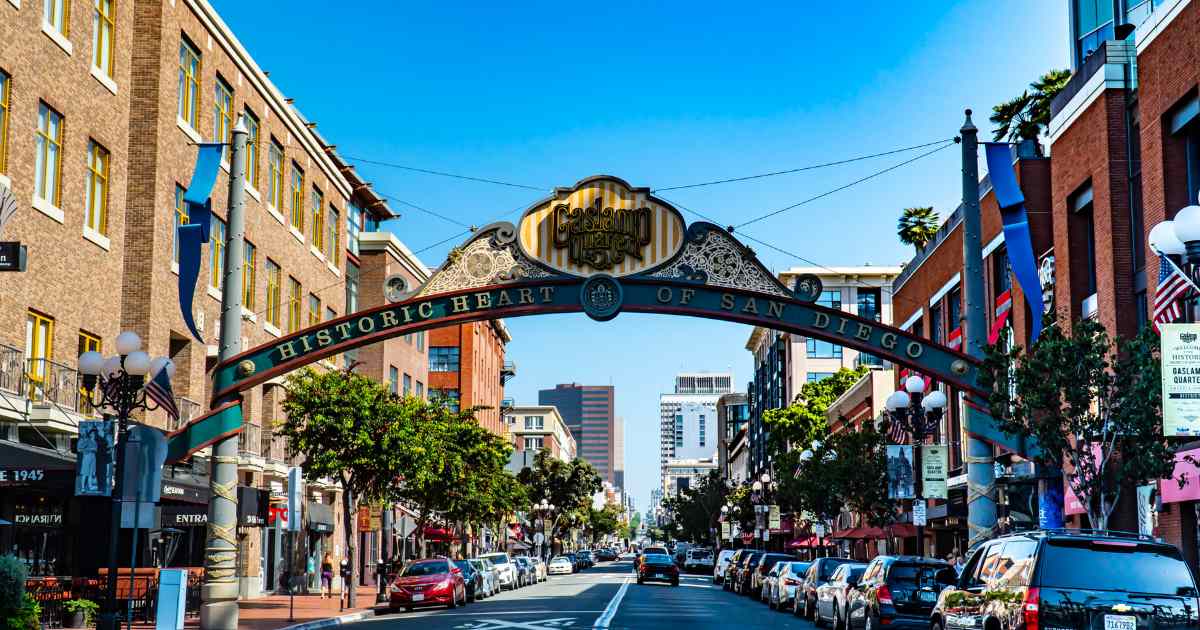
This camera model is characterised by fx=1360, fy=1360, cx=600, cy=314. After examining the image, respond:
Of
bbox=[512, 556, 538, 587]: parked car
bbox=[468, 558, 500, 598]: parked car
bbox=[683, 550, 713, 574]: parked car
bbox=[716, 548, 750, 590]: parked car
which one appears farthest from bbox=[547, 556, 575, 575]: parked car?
bbox=[468, 558, 500, 598]: parked car

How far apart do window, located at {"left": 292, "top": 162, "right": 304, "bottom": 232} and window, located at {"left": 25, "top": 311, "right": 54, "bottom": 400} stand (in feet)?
65.2

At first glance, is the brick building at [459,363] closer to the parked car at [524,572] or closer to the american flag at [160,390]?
the parked car at [524,572]

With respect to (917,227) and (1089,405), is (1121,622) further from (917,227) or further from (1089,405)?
(917,227)

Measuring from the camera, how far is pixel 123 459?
1934cm

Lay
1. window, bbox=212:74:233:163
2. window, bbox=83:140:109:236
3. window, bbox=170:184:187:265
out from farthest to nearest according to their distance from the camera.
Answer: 1. window, bbox=212:74:233:163
2. window, bbox=170:184:187:265
3. window, bbox=83:140:109:236

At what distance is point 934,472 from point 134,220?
72.2ft

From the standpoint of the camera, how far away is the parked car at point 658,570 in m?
58.2

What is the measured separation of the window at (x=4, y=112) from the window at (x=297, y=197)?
21557mm

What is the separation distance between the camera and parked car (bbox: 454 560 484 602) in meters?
42.8

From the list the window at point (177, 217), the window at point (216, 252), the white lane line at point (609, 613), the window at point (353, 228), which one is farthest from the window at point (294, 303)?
the white lane line at point (609, 613)

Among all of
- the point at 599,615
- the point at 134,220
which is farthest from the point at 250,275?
the point at 599,615

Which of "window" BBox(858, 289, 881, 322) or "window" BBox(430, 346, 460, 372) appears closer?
"window" BBox(430, 346, 460, 372)

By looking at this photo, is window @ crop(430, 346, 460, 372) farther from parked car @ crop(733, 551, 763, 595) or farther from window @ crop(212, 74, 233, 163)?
window @ crop(212, 74, 233, 163)

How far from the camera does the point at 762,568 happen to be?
4516 cm
